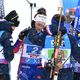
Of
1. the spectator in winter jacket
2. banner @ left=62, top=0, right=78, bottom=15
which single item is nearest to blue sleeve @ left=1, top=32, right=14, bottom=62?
the spectator in winter jacket

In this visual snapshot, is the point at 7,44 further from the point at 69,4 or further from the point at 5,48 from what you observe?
the point at 69,4

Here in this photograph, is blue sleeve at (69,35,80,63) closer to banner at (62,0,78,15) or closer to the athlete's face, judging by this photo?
the athlete's face

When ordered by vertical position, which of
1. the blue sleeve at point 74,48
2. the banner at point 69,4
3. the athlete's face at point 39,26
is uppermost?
the banner at point 69,4

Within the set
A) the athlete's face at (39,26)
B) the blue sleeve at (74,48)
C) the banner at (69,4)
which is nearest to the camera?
the blue sleeve at (74,48)

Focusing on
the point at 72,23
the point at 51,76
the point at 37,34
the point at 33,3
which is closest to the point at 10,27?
the point at 37,34

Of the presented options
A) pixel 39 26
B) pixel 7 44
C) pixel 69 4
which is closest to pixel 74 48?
pixel 39 26

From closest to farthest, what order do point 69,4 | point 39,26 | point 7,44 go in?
point 7,44
point 39,26
point 69,4

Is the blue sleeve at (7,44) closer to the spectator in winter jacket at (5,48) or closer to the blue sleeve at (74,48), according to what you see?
the spectator in winter jacket at (5,48)

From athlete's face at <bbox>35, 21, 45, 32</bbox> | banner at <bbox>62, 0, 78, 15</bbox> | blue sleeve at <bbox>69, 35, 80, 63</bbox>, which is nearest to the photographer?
blue sleeve at <bbox>69, 35, 80, 63</bbox>

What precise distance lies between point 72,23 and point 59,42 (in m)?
1.50

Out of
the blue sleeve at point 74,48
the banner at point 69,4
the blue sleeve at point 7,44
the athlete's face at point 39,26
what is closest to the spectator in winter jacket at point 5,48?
the blue sleeve at point 7,44

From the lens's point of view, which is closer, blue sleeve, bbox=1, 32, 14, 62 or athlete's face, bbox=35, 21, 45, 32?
blue sleeve, bbox=1, 32, 14, 62

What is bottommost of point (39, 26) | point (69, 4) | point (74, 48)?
point (74, 48)

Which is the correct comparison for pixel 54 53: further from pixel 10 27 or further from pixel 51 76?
pixel 10 27
